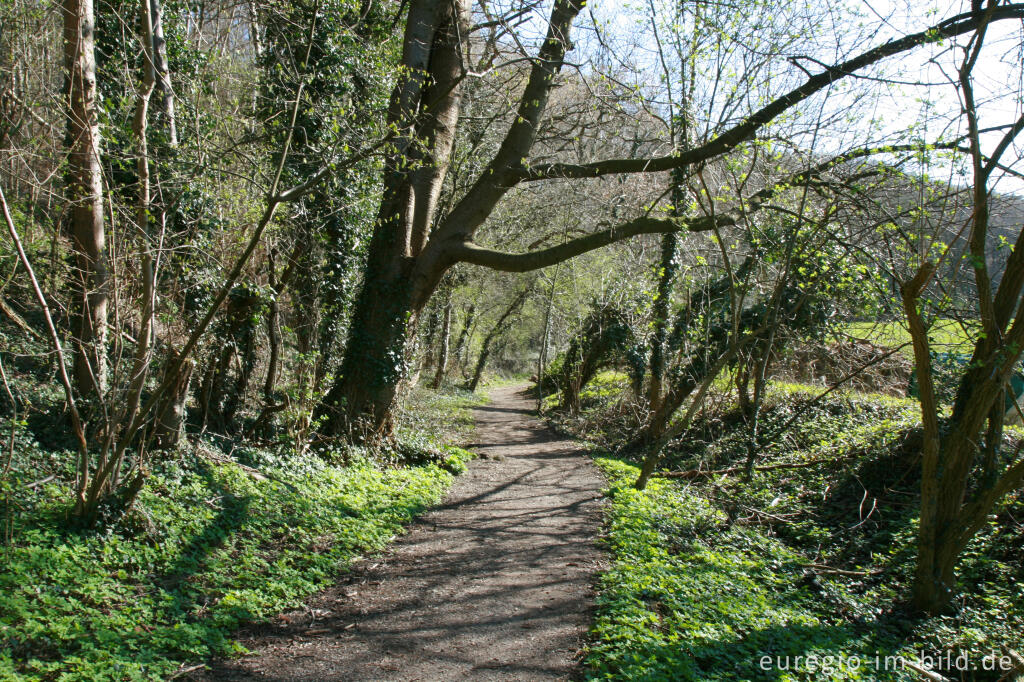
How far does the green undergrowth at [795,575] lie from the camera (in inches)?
177

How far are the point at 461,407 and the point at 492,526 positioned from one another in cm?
1379

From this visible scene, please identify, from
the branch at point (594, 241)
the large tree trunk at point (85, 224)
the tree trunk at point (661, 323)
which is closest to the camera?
the large tree trunk at point (85, 224)

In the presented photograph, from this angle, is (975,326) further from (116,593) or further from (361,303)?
(361,303)

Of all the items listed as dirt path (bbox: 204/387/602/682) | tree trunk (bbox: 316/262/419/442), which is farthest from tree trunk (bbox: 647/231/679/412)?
tree trunk (bbox: 316/262/419/442)

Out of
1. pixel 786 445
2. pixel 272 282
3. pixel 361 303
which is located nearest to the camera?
pixel 272 282

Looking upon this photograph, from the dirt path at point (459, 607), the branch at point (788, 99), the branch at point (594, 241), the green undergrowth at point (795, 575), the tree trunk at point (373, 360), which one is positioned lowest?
the dirt path at point (459, 607)

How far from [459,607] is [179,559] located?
2.41 meters

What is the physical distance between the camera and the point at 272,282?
890cm

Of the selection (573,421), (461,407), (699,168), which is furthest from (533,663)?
(461,407)

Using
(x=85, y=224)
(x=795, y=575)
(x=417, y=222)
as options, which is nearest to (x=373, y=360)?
(x=417, y=222)

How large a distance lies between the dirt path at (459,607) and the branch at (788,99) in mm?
4917

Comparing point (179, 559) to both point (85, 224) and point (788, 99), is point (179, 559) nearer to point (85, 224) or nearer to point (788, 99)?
point (85, 224)

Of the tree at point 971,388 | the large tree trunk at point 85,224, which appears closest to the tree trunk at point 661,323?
the tree at point 971,388

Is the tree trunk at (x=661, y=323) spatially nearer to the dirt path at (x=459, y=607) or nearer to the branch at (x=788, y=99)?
the branch at (x=788, y=99)
